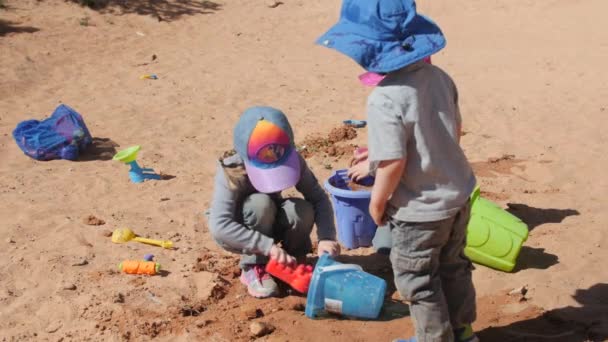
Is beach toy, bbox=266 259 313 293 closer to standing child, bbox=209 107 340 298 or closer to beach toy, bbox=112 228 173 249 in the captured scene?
standing child, bbox=209 107 340 298

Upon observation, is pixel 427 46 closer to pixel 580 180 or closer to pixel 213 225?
pixel 213 225

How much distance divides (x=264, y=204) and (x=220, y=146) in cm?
268

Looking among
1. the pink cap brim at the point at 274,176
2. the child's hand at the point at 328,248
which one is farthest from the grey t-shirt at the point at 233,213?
the child's hand at the point at 328,248

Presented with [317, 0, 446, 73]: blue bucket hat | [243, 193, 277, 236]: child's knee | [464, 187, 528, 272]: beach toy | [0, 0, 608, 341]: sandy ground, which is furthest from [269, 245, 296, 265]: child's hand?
[317, 0, 446, 73]: blue bucket hat

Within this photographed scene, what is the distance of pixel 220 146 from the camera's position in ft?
19.0

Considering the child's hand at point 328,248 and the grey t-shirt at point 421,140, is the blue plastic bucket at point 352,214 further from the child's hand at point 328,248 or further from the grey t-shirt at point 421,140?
the grey t-shirt at point 421,140

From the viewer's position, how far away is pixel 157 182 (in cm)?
498

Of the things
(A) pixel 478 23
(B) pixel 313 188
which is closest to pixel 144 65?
(A) pixel 478 23

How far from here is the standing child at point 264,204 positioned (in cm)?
302

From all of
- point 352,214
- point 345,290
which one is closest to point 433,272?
point 345,290

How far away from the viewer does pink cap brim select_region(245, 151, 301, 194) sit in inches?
119

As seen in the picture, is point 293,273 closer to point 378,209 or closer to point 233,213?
point 233,213

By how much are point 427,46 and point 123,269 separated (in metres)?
2.06

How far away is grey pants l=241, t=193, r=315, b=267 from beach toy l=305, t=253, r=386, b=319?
0.30 m
